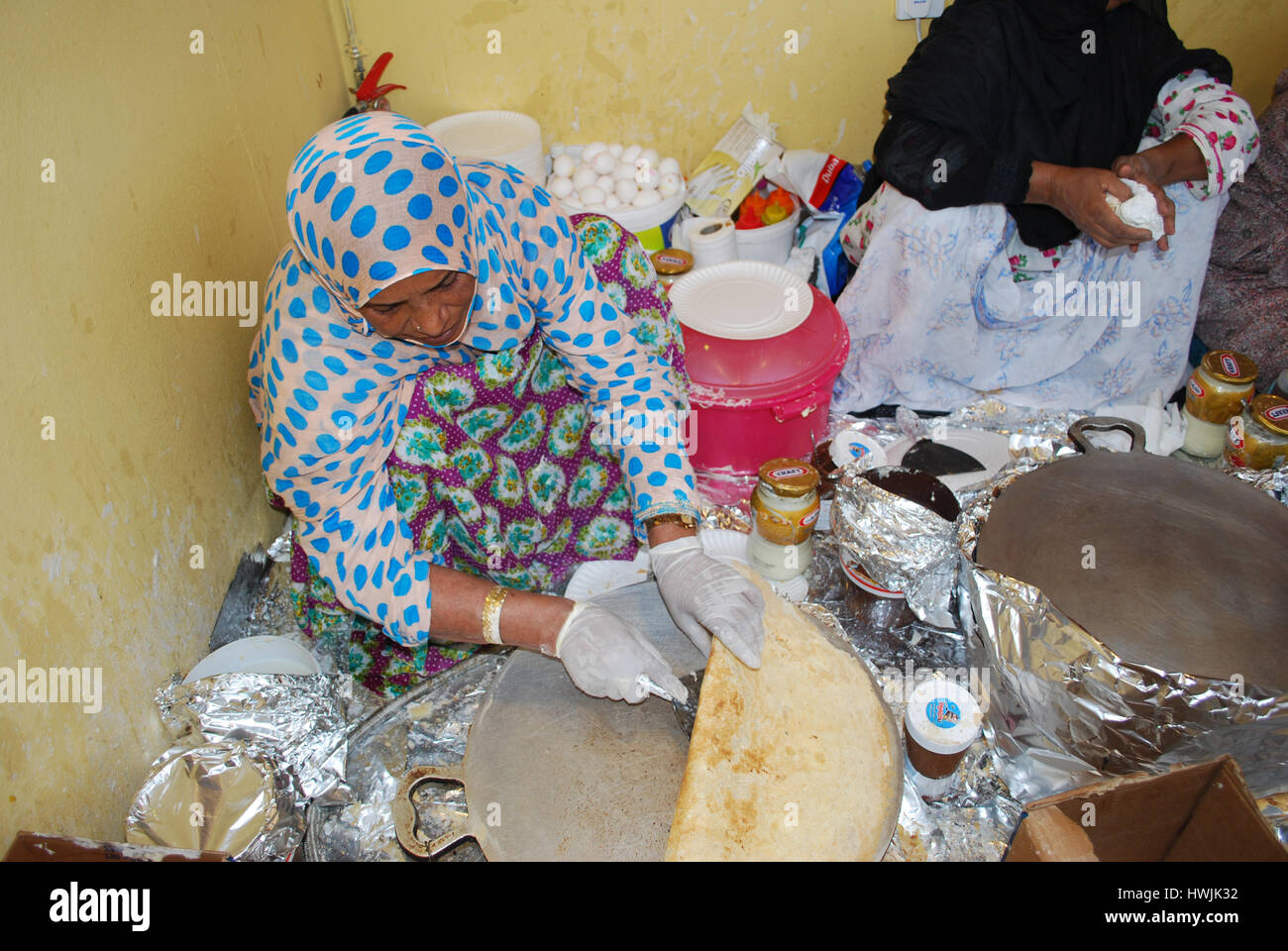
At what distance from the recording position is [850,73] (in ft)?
8.32

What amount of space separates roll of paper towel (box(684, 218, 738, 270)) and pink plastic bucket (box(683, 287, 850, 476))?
0.48m

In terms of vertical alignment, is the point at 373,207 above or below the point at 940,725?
above

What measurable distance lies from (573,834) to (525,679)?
0.88 feet

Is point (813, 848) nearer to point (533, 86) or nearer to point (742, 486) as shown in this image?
point (742, 486)

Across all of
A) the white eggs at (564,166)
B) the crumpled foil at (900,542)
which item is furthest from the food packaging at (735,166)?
the crumpled foil at (900,542)

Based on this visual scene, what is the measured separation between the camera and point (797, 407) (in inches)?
72.8

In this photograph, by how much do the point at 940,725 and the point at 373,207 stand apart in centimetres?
104

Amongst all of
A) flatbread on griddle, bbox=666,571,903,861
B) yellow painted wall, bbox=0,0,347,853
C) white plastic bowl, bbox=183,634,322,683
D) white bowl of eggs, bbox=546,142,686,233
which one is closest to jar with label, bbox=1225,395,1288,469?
flatbread on griddle, bbox=666,571,903,861

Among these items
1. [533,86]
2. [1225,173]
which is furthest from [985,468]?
[533,86]

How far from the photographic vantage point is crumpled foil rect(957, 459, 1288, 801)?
1.05 meters

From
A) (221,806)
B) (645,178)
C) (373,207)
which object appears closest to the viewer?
(373,207)

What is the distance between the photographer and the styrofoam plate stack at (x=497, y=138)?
2.36 metres

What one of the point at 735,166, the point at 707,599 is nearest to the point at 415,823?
the point at 707,599

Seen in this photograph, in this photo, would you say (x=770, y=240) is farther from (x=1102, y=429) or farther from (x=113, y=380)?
(x=113, y=380)
